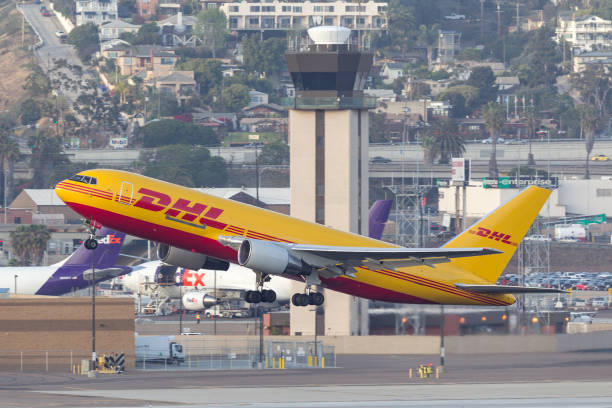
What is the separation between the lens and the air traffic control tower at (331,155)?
130 meters

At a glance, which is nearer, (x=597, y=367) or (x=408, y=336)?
(x=597, y=367)

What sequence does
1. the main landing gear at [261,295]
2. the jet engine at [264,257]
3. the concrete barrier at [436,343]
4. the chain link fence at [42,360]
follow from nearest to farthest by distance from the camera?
the jet engine at [264,257] → the main landing gear at [261,295] → the concrete barrier at [436,343] → the chain link fence at [42,360]

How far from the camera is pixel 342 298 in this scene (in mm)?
130000

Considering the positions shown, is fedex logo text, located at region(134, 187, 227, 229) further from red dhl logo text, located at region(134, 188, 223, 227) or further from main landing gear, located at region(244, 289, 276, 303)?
main landing gear, located at region(244, 289, 276, 303)

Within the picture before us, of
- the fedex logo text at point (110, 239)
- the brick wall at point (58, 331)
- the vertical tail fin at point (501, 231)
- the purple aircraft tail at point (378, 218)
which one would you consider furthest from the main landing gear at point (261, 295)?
the fedex logo text at point (110, 239)

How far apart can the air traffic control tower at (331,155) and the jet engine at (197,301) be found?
4444cm

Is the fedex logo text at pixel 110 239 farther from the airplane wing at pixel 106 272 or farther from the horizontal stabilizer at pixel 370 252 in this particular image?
the horizontal stabilizer at pixel 370 252

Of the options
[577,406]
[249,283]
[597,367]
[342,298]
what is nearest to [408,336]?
[342,298]

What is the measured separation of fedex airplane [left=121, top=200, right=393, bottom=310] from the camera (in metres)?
174

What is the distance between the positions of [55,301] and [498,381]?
39.5 meters

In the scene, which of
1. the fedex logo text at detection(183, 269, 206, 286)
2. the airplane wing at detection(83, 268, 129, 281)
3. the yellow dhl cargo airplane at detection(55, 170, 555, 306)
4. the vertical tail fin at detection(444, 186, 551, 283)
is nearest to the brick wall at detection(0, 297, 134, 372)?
the yellow dhl cargo airplane at detection(55, 170, 555, 306)

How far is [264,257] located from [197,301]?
94314mm

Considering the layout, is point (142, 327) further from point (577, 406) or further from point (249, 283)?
point (577, 406)

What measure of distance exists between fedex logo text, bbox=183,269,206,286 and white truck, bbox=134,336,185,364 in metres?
56.3
